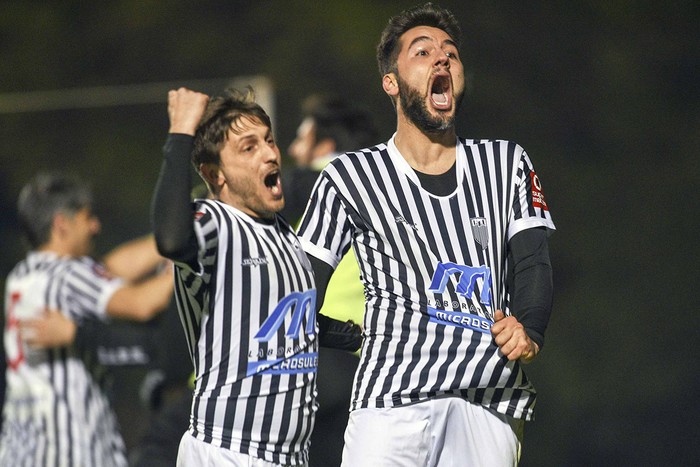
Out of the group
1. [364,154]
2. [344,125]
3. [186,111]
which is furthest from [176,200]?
[344,125]

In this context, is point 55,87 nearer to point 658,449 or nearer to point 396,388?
point 658,449

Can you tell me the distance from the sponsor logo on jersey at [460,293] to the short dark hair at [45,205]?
241 centimetres

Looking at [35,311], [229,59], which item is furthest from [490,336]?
[229,59]

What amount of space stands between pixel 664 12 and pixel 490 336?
10.9 feet

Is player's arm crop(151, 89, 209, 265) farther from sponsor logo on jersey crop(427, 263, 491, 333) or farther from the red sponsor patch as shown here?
the red sponsor patch

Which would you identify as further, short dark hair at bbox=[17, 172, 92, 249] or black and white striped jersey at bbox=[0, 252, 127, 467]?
short dark hair at bbox=[17, 172, 92, 249]

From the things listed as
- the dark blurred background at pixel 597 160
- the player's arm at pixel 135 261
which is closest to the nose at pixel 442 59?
the dark blurred background at pixel 597 160

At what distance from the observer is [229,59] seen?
6.24 metres

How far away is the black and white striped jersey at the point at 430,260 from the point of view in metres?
2.77

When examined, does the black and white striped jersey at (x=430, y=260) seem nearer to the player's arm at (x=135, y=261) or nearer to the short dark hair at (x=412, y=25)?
the short dark hair at (x=412, y=25)

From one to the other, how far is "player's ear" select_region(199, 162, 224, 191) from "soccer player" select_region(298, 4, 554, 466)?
0.32 metres

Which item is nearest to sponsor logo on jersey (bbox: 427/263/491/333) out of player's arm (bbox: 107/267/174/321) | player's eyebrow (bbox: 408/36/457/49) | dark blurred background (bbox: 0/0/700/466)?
player's eyebrow (bbox: 408/36/457/49)

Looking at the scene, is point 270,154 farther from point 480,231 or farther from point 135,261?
point 135,261

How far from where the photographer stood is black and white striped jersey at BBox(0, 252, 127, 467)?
4.61 m
